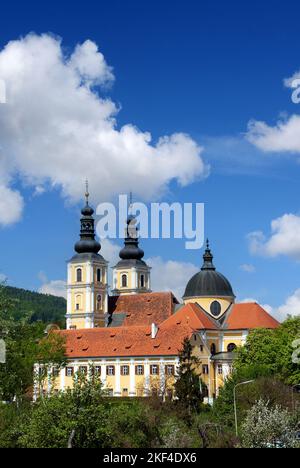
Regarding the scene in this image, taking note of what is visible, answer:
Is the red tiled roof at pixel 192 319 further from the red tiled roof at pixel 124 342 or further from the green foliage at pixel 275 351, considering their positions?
the green foliage at pixel 275 351

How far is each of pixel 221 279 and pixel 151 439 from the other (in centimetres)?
6873

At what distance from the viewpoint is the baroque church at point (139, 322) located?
280ft

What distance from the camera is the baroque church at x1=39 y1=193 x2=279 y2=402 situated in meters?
85.3

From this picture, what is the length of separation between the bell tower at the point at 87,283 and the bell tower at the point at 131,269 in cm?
613

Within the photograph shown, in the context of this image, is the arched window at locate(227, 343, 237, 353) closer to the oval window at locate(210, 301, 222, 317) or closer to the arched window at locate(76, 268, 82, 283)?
the oval window at locate(210, 301, 222, 317)

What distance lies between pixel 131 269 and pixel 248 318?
23.6 metres

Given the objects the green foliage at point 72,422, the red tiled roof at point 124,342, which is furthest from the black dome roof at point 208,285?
the green foliage at point 72,422

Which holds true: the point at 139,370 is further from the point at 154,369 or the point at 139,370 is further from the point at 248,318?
the point at 248,318

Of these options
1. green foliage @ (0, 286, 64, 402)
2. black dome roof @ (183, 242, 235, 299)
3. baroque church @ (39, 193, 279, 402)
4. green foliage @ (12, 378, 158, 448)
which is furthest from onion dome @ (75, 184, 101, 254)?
green foliage @ (12, 378, 158, 448)

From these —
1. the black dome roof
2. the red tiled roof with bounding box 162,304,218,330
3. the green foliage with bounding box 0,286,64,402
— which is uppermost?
the black dome roof

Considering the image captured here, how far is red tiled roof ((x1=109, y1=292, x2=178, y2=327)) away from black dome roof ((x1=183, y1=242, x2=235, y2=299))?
125 inches

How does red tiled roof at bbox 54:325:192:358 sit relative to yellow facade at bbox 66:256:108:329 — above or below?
below
